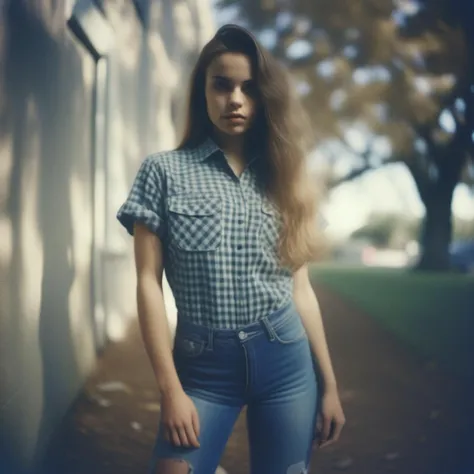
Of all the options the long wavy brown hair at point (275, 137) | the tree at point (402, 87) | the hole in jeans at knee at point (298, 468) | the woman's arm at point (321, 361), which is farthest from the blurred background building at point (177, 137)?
the hole in jeans at knee at point (298, 468)

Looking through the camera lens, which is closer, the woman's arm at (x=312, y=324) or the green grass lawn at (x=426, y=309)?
the woman's arm at (x=312, y=324)

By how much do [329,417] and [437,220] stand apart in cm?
82

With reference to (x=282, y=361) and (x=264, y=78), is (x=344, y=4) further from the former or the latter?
(x=282, y=361)

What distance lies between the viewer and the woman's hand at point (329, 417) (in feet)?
3.63

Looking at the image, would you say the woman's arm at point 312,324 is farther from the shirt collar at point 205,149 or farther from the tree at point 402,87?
the tree at point 402,87

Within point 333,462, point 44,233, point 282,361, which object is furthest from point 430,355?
point 44,233

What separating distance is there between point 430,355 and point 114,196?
1.02 meters

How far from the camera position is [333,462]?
1.44 metres

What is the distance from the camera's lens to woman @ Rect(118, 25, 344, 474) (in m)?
0.95

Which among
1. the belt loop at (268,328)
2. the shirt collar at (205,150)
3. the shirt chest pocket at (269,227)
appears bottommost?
the belt loop at (268,328)

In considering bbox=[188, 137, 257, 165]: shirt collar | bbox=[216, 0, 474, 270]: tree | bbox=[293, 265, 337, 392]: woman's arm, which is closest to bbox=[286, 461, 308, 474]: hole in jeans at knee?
bbox=[293, 265, 337, 392]: woman's arm

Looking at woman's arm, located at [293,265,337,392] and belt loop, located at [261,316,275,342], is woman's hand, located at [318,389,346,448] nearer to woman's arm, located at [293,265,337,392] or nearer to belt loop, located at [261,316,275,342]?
woman's arm, located at [293,265,337,392]

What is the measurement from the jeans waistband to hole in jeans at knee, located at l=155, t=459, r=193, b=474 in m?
0.21

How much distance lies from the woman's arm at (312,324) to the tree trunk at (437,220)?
2.28 ft
